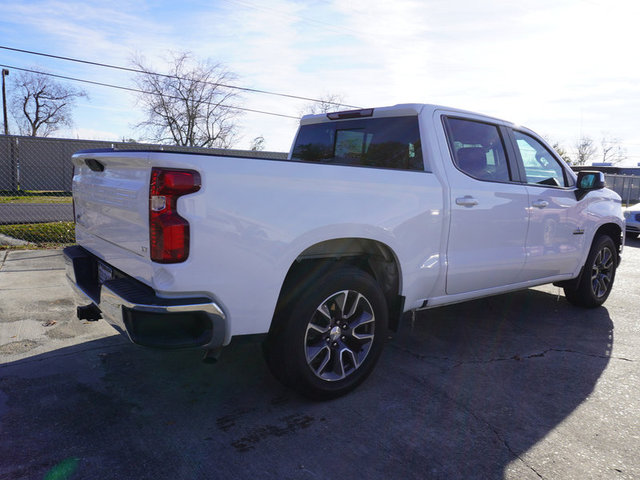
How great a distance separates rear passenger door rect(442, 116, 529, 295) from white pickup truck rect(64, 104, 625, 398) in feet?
0.05

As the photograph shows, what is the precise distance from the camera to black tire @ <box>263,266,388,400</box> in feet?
9.60

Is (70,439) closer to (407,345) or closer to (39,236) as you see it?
(407,345)

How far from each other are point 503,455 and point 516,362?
147 centimetres

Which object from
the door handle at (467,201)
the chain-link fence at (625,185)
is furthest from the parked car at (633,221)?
the chain-link fence at (625,185)

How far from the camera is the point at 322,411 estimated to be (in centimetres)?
308

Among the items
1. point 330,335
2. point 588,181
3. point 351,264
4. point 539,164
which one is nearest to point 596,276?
point 588,181

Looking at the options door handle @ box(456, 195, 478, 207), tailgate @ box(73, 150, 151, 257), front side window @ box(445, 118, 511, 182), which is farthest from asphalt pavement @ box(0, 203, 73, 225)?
door handle @ box(456, 195, 478, 207)

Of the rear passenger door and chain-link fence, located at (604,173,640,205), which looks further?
chain-link fence, located at (604,173,640,205)

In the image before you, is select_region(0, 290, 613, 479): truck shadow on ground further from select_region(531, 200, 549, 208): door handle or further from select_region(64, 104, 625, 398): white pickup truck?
select_region(531, 200, 549, 208): door handle

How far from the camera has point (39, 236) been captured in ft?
26.6

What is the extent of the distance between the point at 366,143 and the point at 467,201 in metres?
1.04

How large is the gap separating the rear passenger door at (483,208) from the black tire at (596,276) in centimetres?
157

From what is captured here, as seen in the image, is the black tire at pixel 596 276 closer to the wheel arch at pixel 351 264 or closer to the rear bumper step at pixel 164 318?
the wheel arch at pixel 351 264

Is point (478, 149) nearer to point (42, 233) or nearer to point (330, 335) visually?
point (330, 335)
